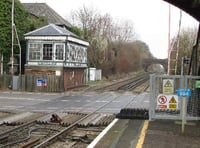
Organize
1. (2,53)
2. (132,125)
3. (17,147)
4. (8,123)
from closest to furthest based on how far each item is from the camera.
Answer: (17,147) → (132,125) → (8,123) → (2,53)

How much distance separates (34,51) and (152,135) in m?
36.3

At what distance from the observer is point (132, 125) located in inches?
571

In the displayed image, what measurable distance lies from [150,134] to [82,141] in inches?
125

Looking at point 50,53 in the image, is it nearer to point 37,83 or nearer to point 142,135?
point 37,83

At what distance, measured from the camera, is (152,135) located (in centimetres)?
1242

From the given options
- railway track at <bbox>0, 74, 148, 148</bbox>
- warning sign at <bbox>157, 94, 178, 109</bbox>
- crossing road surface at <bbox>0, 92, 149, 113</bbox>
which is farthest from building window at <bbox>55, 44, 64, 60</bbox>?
warning sign at <bbox>157, 94, 178, 109</bbox>

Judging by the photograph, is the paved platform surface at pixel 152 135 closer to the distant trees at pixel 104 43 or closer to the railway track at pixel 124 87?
the railway track at pixel 124 87

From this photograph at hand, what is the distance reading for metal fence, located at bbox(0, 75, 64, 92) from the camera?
144ft

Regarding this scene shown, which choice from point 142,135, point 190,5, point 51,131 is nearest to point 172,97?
point 142,135

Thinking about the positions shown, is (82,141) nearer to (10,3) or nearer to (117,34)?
(10,3)

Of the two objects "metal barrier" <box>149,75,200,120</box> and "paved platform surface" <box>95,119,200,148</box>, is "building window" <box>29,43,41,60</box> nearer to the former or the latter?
"paved platform surface" <box>95,119,200,148</box>

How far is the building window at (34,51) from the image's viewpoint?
1858 inches

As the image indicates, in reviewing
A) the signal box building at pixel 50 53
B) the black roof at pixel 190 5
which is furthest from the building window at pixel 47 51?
the black roof at pixel 190 5

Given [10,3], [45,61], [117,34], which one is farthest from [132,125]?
[117,34]
